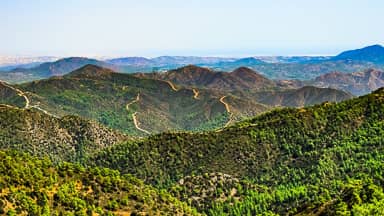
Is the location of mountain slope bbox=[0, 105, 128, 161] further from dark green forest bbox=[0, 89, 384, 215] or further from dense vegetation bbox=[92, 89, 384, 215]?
dark green forest bbox=[0, 89, 384, 215]

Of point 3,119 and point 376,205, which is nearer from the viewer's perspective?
point 376,205

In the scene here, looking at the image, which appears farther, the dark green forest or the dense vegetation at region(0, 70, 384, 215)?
the dense vegetation at region(0, 70, 384, 215)

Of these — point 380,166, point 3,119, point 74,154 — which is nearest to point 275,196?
point 380,166

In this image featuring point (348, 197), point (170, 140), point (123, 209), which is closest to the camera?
point (348, 197)

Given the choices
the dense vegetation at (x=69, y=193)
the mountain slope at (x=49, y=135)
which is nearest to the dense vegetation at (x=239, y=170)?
the dense vegetation at (x=69, y=193)

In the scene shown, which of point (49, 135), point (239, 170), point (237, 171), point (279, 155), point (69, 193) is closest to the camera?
point (69, 193)

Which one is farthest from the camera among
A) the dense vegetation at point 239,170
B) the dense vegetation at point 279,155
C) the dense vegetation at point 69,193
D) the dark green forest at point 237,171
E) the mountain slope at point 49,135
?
the mountain slope at point 49,135

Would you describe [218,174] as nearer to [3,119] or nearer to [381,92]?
[381,92]

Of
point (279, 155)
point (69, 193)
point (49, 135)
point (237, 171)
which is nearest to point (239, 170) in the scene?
point (237, 171)

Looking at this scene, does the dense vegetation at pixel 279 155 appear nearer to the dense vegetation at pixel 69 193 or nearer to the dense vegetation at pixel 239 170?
the dense vegetation at pixel 239 170

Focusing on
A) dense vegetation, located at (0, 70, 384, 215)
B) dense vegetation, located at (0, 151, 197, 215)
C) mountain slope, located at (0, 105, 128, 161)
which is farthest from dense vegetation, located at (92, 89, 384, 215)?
mountain slope, located at (0, 105, 128, 161)

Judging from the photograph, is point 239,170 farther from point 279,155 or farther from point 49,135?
point 49,135
